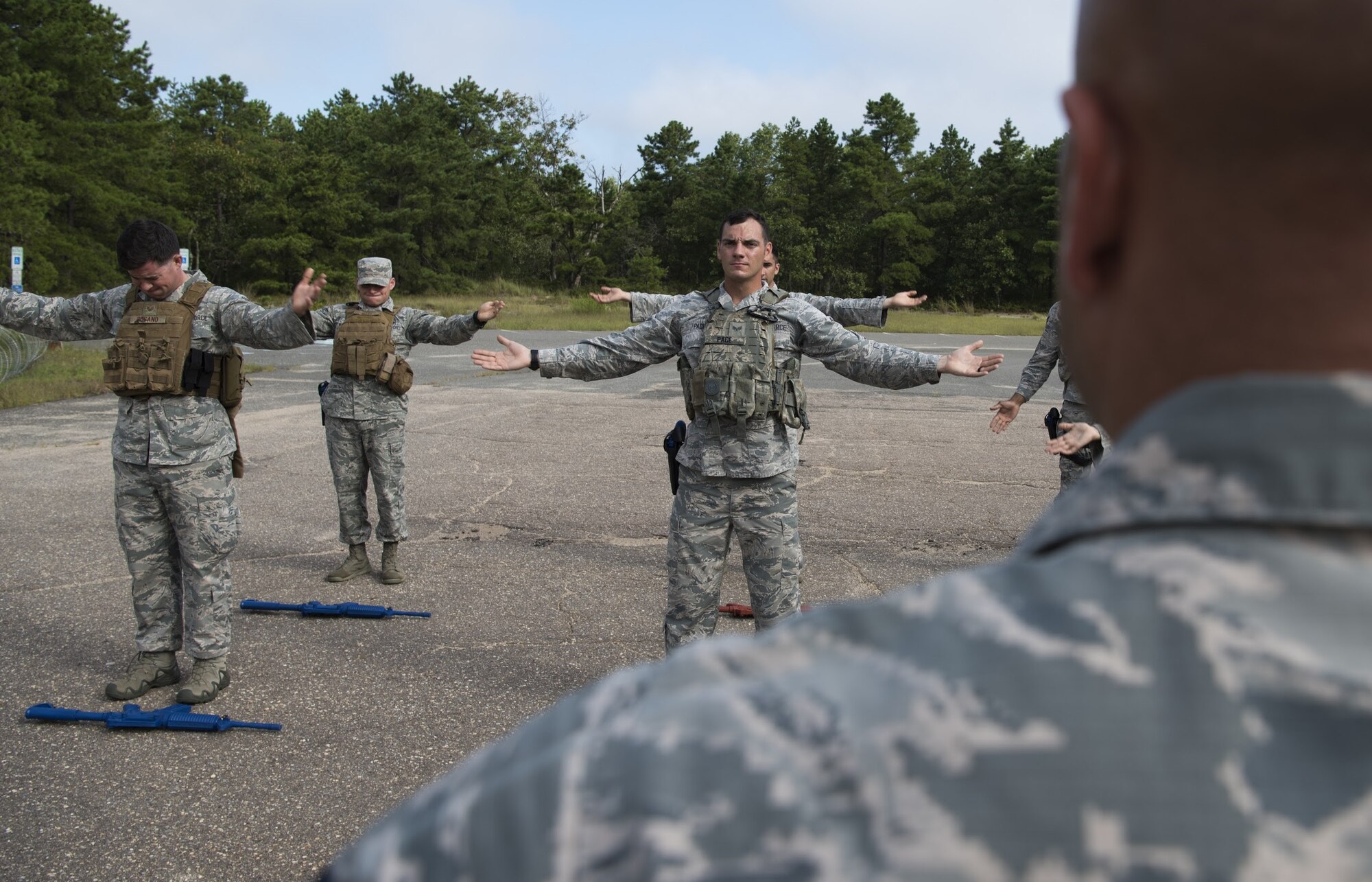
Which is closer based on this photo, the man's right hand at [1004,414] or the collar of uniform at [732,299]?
the collar of uniform at [732,299]

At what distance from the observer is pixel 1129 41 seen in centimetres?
70

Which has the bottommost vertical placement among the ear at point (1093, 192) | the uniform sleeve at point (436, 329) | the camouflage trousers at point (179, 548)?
the camouflage trousers at point (179, 548)

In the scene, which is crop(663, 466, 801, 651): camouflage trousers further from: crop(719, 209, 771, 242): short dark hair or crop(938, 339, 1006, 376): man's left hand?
crop(719, 209, 771, 242): short dark hair

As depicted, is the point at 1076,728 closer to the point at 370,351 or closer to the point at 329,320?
the point at 370,351

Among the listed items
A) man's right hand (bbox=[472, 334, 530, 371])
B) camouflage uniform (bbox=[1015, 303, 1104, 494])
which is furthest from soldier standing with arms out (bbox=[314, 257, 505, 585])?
camouflage uniform (bbox=[1015, 303, 1104, 494])

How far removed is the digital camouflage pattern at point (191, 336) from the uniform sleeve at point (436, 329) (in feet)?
6.04

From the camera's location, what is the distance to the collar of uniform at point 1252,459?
A: 0.62 metres

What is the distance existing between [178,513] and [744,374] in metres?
2.79

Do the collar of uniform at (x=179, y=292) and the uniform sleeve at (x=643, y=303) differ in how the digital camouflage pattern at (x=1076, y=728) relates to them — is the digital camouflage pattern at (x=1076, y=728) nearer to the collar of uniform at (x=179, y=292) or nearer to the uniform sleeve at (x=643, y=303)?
the collar of uniform at (x=179, y=292)

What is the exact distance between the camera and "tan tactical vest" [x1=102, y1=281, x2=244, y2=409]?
523 centimetres

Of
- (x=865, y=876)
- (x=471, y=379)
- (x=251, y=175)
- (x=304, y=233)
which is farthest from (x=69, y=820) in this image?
(x=251, y=175)

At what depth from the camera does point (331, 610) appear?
6.32 m

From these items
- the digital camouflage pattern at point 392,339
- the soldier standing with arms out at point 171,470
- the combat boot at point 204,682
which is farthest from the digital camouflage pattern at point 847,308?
the combat boot at point 204,682

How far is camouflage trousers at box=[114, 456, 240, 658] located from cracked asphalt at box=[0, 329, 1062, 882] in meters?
0.33
